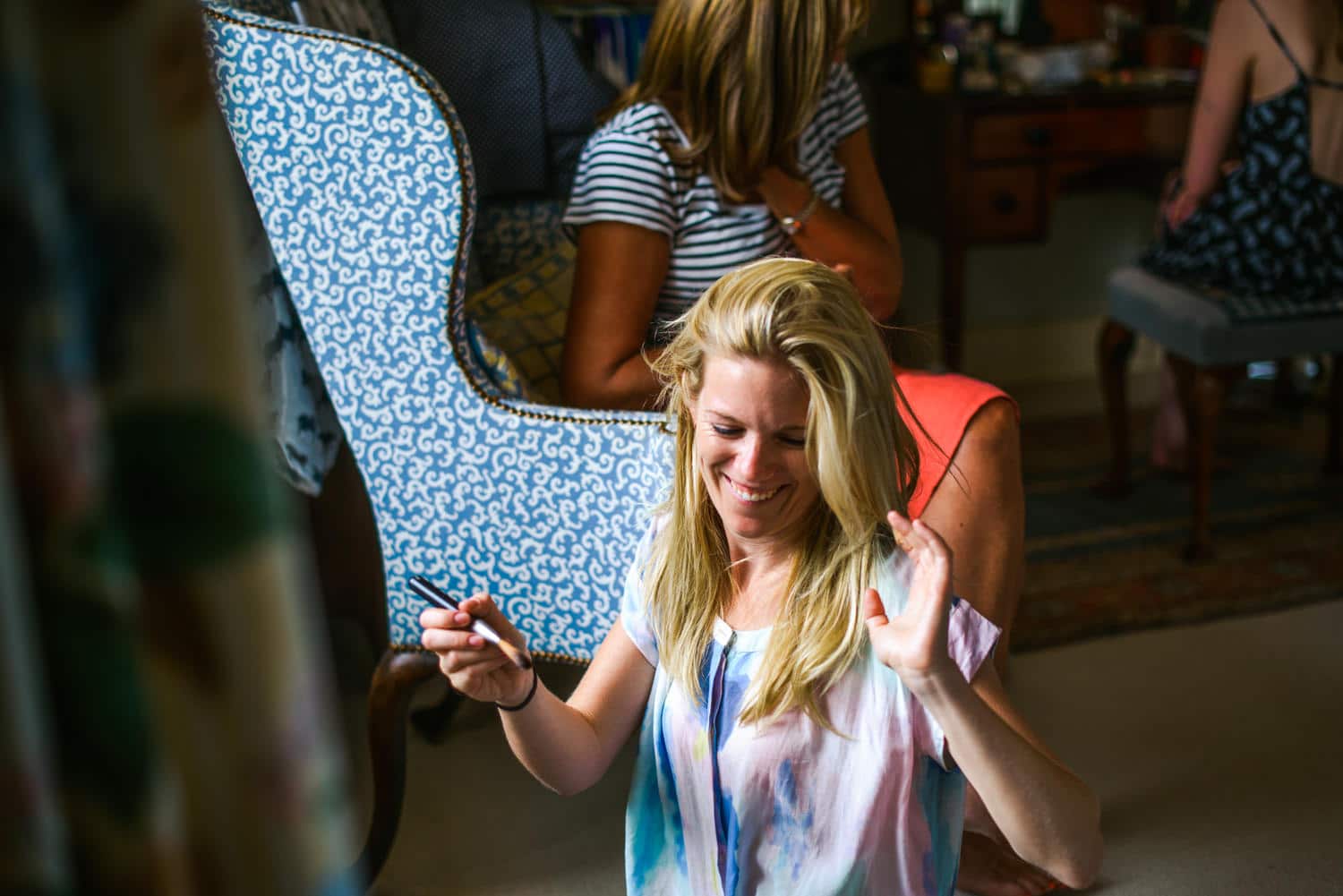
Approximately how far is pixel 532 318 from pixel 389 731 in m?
0.51

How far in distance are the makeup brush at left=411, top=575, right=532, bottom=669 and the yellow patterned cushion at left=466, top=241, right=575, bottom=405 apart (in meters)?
0.55

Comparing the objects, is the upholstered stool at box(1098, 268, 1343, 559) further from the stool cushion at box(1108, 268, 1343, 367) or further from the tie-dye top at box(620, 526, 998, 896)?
the tie-dye top at box(620, 526, 998, 896)

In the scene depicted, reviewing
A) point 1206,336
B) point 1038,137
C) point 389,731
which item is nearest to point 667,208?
point 389,731

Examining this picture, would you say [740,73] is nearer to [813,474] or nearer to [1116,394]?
[813,474]

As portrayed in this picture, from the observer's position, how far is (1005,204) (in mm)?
2498

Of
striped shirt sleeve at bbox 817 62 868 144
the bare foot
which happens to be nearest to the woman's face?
the bare foot

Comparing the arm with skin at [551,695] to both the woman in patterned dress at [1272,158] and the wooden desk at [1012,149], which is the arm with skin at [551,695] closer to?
the woman in patterned dress at [1272,158]

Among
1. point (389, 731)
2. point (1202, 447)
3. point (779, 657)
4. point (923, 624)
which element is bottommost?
point (1202, 447)

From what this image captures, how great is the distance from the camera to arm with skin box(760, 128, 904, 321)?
1.40 meters

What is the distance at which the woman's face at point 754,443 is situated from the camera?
2.81 ft

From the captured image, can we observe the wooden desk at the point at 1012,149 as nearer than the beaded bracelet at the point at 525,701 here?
No

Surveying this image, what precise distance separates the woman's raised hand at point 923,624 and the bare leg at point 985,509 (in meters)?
0.46

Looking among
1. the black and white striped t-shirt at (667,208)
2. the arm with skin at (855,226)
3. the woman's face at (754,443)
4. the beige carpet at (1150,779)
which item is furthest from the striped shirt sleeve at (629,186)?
the beige carpet at (1150,779)

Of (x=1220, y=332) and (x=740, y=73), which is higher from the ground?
(x=740, y=73)
